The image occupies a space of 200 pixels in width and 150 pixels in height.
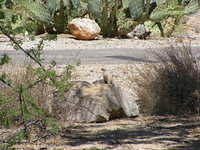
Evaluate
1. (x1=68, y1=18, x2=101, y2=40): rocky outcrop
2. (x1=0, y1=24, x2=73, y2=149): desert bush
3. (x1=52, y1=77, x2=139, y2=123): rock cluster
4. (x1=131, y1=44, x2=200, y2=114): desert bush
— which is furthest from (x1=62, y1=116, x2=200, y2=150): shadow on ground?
(x1=68, y1=18, x2=101, y2=40): rocky outcrop

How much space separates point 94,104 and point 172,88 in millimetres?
1014

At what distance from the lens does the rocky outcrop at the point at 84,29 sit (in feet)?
57.8

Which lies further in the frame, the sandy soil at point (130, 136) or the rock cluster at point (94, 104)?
the rock cluster at point (94, 104)

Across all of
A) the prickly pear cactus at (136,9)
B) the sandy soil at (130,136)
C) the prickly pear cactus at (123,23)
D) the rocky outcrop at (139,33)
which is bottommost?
the sandy soil at (130,136)

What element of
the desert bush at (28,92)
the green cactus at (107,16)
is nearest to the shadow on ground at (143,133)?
the desert bush at (28,92)

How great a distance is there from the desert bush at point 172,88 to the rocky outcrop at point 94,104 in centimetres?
23

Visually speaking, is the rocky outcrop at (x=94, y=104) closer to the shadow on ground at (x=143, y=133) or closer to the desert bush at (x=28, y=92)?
the shadow on ground at (x=143, y=133)

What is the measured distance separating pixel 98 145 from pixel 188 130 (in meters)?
1.07

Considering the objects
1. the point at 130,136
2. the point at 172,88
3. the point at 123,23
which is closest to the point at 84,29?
the point at 123,23

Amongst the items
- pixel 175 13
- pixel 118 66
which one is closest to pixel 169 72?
pixel 118 66

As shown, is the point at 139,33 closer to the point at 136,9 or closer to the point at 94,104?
the point at 136,9

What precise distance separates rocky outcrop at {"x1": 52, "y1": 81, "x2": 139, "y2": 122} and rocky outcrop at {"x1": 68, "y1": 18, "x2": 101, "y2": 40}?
33.3 ft

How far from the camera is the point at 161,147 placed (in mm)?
5699

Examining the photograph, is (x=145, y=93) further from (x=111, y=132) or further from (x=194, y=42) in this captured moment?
(x=194, y=42)
